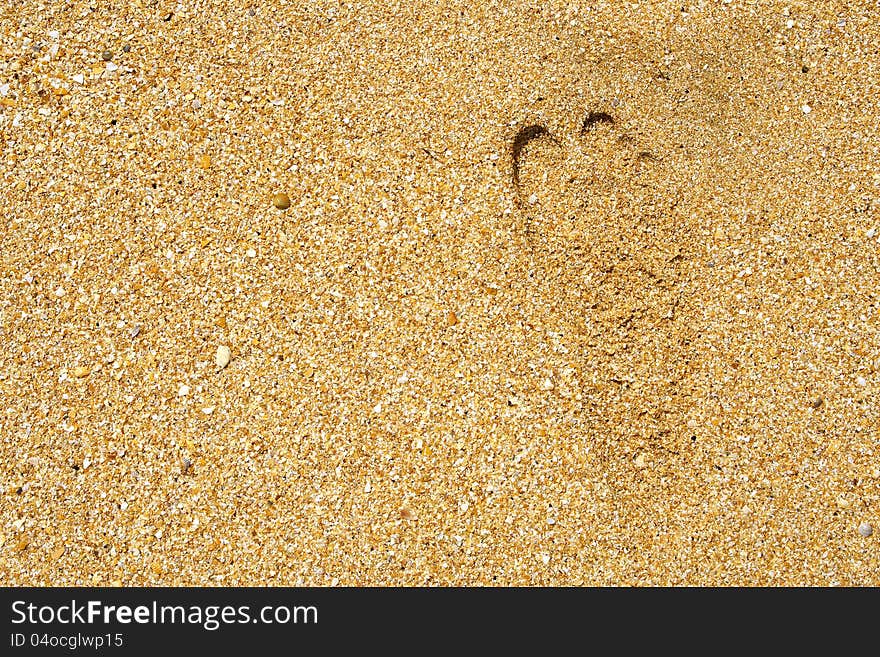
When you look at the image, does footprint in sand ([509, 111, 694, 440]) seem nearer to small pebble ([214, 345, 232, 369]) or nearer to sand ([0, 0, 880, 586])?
sand ([0, 0, 880, 586])

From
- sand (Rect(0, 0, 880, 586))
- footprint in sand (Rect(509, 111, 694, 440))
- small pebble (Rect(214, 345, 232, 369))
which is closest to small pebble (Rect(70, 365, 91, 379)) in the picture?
sand (Rect(0, 0, 880, 586))

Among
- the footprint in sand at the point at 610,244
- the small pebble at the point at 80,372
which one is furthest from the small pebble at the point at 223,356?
the footprint in sand at the point at 610,244

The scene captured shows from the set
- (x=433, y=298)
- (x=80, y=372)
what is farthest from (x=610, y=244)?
(x=80, y=372)

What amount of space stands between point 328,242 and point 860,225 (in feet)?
4.32

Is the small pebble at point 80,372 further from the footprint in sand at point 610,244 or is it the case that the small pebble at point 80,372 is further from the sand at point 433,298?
the footprint in sand at point 610,244

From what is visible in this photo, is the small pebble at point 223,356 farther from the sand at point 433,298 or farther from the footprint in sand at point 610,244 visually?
the footprint in sand at point 610,244

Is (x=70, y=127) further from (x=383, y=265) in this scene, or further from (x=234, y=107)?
(x=383, y=265)

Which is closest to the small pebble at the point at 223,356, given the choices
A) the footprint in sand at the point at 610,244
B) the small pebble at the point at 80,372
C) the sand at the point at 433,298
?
the sand at the point at 433,298

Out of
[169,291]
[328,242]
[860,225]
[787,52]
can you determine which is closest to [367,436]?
[328,242]

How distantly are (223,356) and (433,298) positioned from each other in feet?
1.70

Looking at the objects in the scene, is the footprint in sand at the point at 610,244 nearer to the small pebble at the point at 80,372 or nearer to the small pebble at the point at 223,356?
the small pebble at the point at 223,356

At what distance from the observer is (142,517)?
5.26ft

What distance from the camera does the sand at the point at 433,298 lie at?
5.30 ft

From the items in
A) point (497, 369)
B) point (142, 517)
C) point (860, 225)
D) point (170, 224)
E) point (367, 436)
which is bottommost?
point (142, 517)
